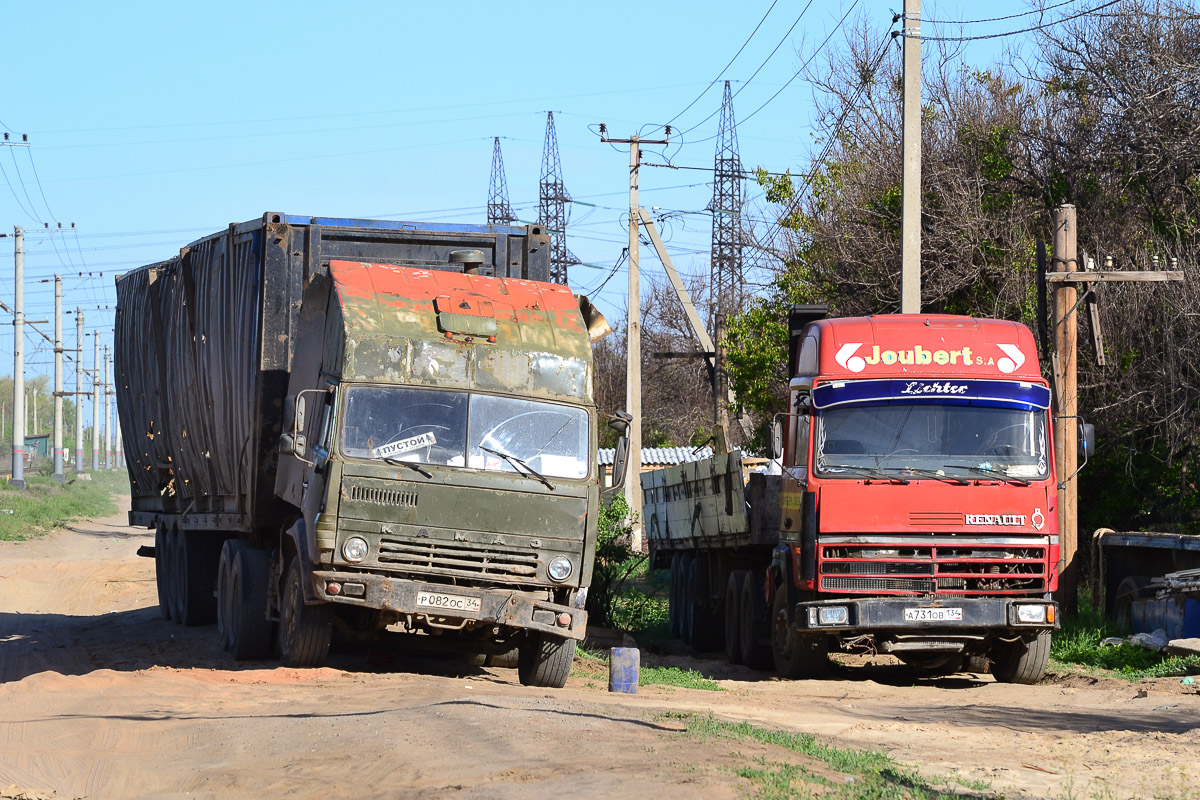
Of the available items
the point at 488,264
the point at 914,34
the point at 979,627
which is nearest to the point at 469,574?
the point at 488,264

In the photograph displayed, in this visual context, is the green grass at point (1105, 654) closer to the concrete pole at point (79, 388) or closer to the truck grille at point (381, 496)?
the truck grille at point (381, 496)

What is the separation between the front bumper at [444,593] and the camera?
35.1ft

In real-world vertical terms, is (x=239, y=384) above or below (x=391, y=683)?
above

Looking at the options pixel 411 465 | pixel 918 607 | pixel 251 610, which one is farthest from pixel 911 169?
pixel 251 610

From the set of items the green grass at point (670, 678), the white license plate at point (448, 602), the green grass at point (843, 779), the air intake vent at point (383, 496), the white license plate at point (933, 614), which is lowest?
the green grass at point (670, 678)

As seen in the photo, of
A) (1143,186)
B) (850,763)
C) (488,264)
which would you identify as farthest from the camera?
(1143,186)

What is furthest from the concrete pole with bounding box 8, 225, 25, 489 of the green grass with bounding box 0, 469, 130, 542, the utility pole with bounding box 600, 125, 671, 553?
the utility pole with bounding box 600, 125, 671, 553

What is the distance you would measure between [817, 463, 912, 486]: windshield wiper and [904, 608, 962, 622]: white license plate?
3.66ft

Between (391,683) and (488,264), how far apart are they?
432 centimetres

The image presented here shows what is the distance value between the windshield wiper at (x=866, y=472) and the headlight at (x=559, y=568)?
268cm

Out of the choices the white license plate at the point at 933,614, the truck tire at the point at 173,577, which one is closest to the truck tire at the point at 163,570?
the truck tire at the point at 173,577

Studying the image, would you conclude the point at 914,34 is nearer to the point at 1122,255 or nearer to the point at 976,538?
the point at 1122,255

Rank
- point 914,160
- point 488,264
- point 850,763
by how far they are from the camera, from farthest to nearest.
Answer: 1. point 914,160
2. point 488,264
3. point 850,763

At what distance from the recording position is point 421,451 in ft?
36.3
